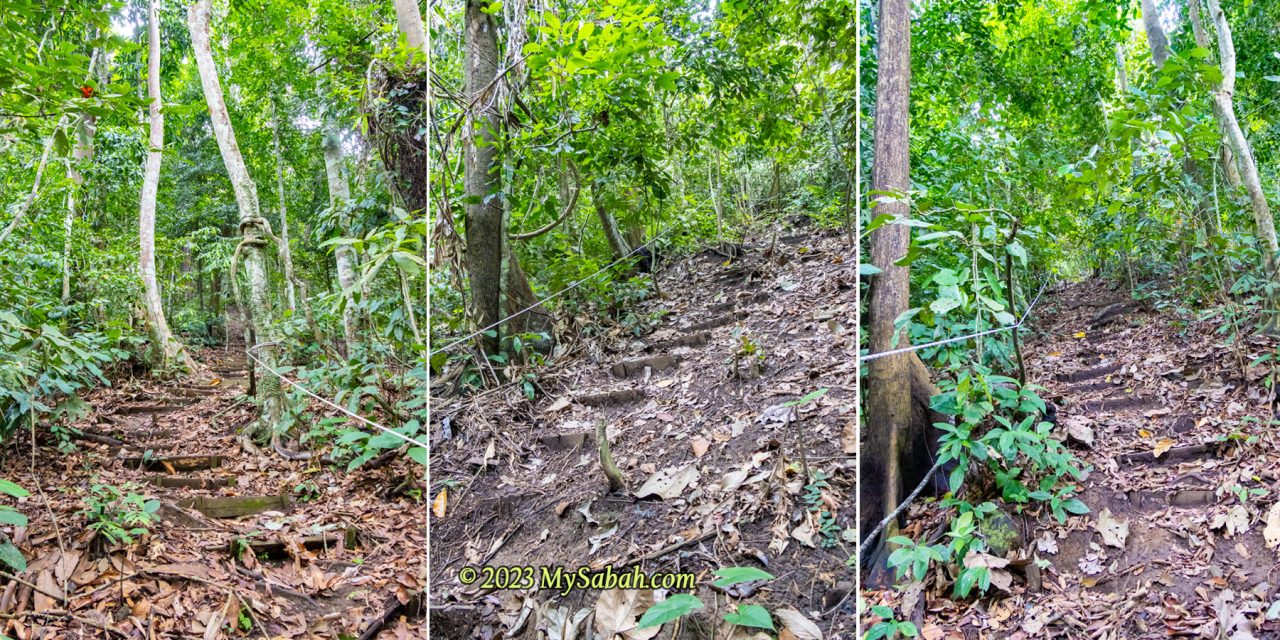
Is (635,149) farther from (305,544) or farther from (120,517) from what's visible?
(120,517)

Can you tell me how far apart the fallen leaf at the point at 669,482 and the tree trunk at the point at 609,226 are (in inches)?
17.4

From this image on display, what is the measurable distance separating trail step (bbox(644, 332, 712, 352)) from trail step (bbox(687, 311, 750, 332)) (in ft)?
0.04

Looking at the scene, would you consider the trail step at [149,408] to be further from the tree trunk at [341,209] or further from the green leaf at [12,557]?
the green leaf at [12,557]

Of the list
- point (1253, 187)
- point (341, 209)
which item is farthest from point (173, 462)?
point (1253, 187)

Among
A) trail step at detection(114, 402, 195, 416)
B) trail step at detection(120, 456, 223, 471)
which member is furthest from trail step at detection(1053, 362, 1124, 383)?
trail step at detection(114, 402, 195, 416)

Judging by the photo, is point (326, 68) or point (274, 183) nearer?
point (326, 68)

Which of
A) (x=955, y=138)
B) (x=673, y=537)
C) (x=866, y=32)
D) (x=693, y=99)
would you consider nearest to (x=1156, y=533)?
(x=955, y=138)

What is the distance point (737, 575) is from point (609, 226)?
708mm

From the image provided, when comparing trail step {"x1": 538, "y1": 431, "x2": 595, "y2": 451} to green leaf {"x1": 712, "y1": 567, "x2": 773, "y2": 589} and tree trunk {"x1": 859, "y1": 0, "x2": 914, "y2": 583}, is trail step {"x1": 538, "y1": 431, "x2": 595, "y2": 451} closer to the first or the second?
green leaf {"x1": 712, "y1": 567, "x2": 773, "y2": 589}

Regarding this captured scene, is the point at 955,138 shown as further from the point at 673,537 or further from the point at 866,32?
the point at 673,537

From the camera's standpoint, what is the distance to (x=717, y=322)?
1342mm

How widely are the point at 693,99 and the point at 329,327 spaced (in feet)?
9.95

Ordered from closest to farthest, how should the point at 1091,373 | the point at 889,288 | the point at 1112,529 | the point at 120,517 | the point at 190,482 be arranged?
the point at 889,288
the point at 1112,529
the point at 120,517
the point at 190,482
the point at 1091,373

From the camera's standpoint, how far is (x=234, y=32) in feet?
19.5
